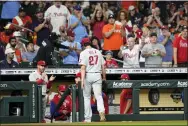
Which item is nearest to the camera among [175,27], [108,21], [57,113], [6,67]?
[57,113]

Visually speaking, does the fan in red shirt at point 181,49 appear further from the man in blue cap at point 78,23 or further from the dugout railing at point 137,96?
the man in blue cap at point 78,23

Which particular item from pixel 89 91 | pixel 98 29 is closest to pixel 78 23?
pixel 98 29

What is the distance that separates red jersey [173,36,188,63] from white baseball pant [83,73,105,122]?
3580 mm

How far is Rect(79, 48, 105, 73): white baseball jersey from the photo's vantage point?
15773 millimetres

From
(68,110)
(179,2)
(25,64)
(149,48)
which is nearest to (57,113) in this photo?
(68,110)

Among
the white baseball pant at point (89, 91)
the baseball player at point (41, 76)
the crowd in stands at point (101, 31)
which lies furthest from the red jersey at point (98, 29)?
the white baseball pant at point (89, 91)

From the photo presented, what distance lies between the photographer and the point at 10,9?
805 inches

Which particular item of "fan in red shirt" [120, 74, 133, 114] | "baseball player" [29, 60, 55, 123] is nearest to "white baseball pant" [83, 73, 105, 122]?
"fan in red shirt" [120, 74, 133, 114]

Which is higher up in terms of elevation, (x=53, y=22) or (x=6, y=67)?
(x=53, y=22)

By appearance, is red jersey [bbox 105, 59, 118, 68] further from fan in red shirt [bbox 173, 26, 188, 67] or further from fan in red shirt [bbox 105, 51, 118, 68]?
A: fan in red shirt [bbox 173, 26, 188, 67]

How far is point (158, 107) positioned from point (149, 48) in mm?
1646

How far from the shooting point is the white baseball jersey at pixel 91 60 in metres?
15.8

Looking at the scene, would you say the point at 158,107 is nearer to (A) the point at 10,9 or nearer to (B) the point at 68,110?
(B) the point at 68,110

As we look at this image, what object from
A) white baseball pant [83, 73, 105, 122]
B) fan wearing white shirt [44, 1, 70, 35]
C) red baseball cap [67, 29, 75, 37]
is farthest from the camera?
fan wearing white shirt [44, 1, 70, 35]
